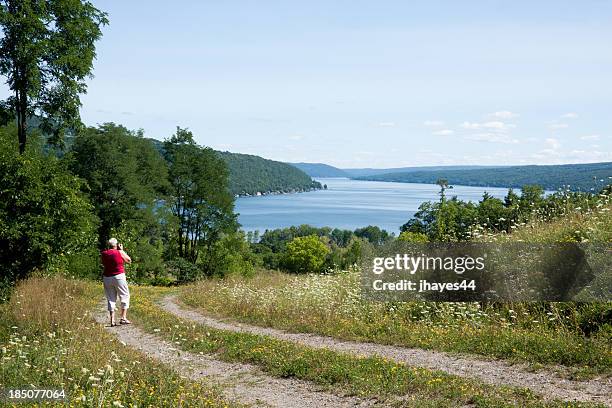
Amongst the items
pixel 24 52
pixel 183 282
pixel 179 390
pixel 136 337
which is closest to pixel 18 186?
pixel 24 52

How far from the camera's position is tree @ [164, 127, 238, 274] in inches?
1807

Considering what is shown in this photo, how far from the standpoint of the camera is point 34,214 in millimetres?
18250

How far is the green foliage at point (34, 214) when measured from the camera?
17844 millimetres

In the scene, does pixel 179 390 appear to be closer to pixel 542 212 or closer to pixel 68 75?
pixel 542 212

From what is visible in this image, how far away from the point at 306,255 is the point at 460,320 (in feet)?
203

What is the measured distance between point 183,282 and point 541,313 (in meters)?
36.2

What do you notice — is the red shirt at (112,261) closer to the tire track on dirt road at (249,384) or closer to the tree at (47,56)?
the tire track on dirt road at (249,384)

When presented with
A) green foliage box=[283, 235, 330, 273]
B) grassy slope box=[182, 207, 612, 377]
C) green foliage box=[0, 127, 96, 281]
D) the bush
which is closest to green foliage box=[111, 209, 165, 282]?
the bush

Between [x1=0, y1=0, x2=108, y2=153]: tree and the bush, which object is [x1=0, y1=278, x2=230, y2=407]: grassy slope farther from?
the bush

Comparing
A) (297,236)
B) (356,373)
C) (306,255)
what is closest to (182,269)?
(306,255)

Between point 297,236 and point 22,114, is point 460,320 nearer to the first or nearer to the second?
point 22,114

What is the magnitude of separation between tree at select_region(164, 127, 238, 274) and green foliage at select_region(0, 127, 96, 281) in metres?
25.9

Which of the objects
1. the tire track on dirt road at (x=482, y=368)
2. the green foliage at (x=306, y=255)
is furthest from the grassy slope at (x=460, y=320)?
the green foliage at (x=306, y=255)

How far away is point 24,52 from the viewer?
66.7 feet
